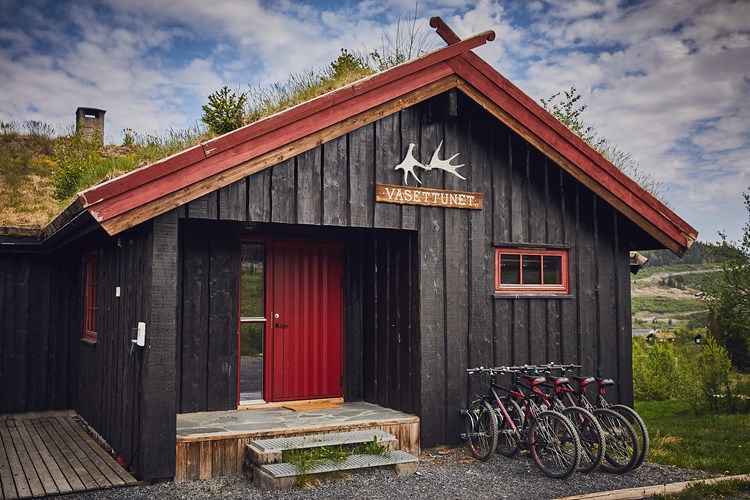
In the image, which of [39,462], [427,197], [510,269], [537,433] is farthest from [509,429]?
[39,462]

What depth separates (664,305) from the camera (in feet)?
223

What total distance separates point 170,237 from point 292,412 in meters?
2.79

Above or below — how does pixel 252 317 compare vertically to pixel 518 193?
below

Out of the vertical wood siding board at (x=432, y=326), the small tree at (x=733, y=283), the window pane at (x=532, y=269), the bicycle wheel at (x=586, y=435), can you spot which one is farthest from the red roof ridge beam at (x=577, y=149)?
the small tree at (x=733, y=283)

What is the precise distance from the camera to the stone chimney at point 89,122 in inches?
734

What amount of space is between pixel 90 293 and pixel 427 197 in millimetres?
4995

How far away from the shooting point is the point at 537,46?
22125 millimetres

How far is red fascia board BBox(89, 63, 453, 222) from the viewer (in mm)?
5766

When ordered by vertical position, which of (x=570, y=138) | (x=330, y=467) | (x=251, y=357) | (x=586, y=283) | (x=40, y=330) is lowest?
(x=330, y=467)

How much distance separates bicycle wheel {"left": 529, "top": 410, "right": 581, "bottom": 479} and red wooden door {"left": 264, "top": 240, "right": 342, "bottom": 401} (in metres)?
2.96

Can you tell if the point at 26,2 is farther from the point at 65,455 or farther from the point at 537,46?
the point at 65,455

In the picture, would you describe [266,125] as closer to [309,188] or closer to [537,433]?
[309,188]

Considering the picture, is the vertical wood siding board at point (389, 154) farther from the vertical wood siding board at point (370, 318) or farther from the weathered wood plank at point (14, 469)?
the weathered wood plank at point (14, 469)

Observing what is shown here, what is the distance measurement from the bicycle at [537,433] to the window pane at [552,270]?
163cm
